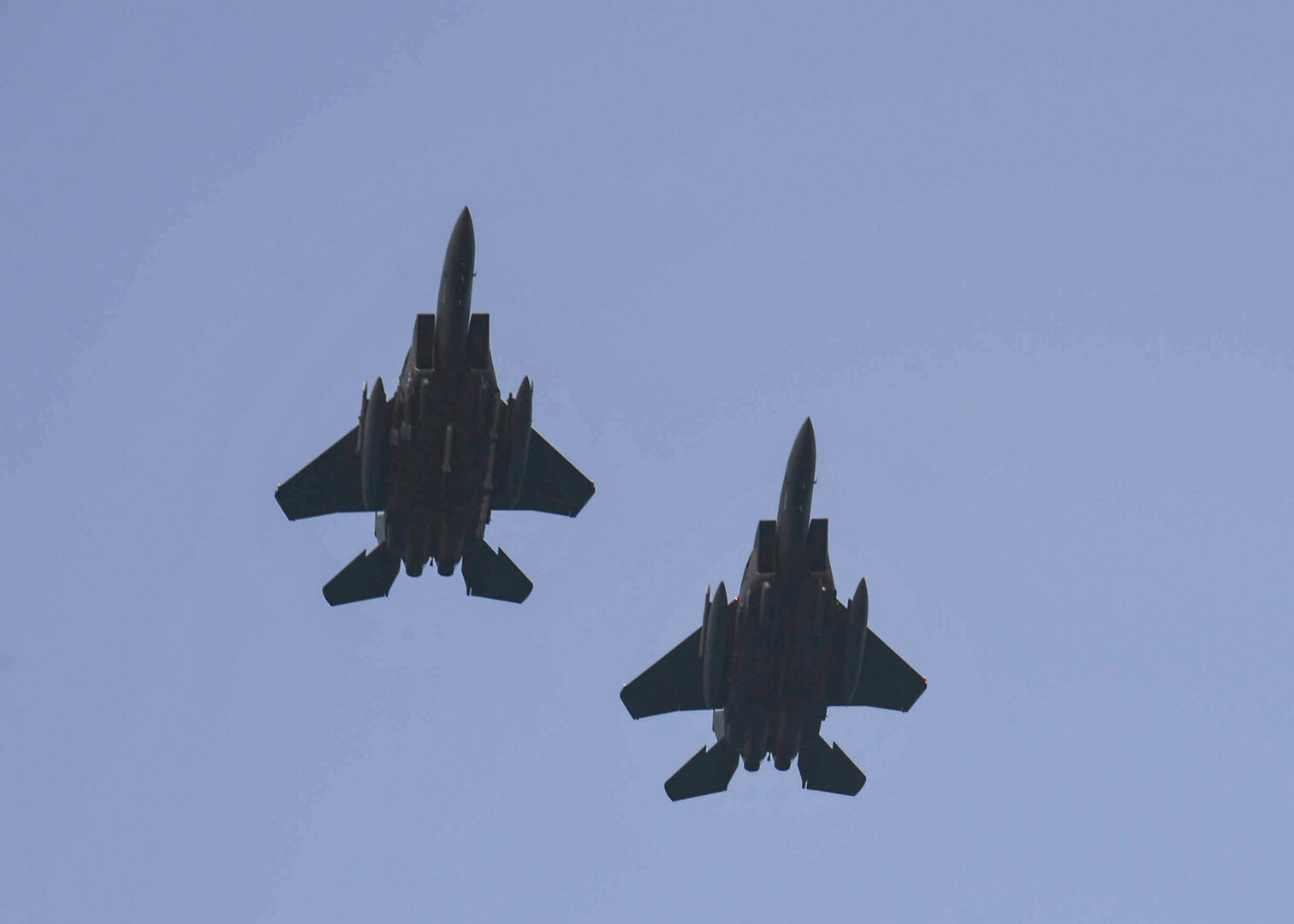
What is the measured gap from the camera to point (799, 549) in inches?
1953

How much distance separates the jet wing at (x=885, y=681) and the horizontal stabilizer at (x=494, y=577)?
961cm

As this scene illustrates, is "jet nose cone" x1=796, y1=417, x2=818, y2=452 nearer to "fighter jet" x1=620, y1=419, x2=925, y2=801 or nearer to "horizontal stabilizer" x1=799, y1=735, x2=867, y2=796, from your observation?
"fighter jet" x1=620, y1=419, x2=925, y2=801

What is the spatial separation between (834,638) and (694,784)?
23.5ft

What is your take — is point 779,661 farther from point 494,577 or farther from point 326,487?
point 326,487

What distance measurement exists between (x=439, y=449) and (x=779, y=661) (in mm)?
10097

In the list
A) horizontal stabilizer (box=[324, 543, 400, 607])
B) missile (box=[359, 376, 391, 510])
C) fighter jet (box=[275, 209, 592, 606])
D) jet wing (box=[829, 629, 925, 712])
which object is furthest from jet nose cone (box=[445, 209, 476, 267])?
jet wing (box=[829, 629, 925, 712])

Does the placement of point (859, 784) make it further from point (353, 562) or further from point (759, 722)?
point (353, 562)

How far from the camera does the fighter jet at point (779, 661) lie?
49.8 meters

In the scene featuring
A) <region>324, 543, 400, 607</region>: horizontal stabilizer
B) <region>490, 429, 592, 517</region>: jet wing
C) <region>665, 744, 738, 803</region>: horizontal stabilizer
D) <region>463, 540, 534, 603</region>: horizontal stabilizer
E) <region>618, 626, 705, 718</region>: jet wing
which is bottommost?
<region>665, 744, 738, 803</region>: horizontal stabilizer

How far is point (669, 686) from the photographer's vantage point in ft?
185

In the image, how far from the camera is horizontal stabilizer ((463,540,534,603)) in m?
56.5

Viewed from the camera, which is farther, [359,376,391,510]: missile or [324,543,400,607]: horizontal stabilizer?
[324,543,400,607]: horizontal stabilizer

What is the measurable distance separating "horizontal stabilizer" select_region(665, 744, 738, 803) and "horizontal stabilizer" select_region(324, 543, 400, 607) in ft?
31.3

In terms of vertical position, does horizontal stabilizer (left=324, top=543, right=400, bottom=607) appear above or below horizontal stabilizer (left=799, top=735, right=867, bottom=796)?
above
